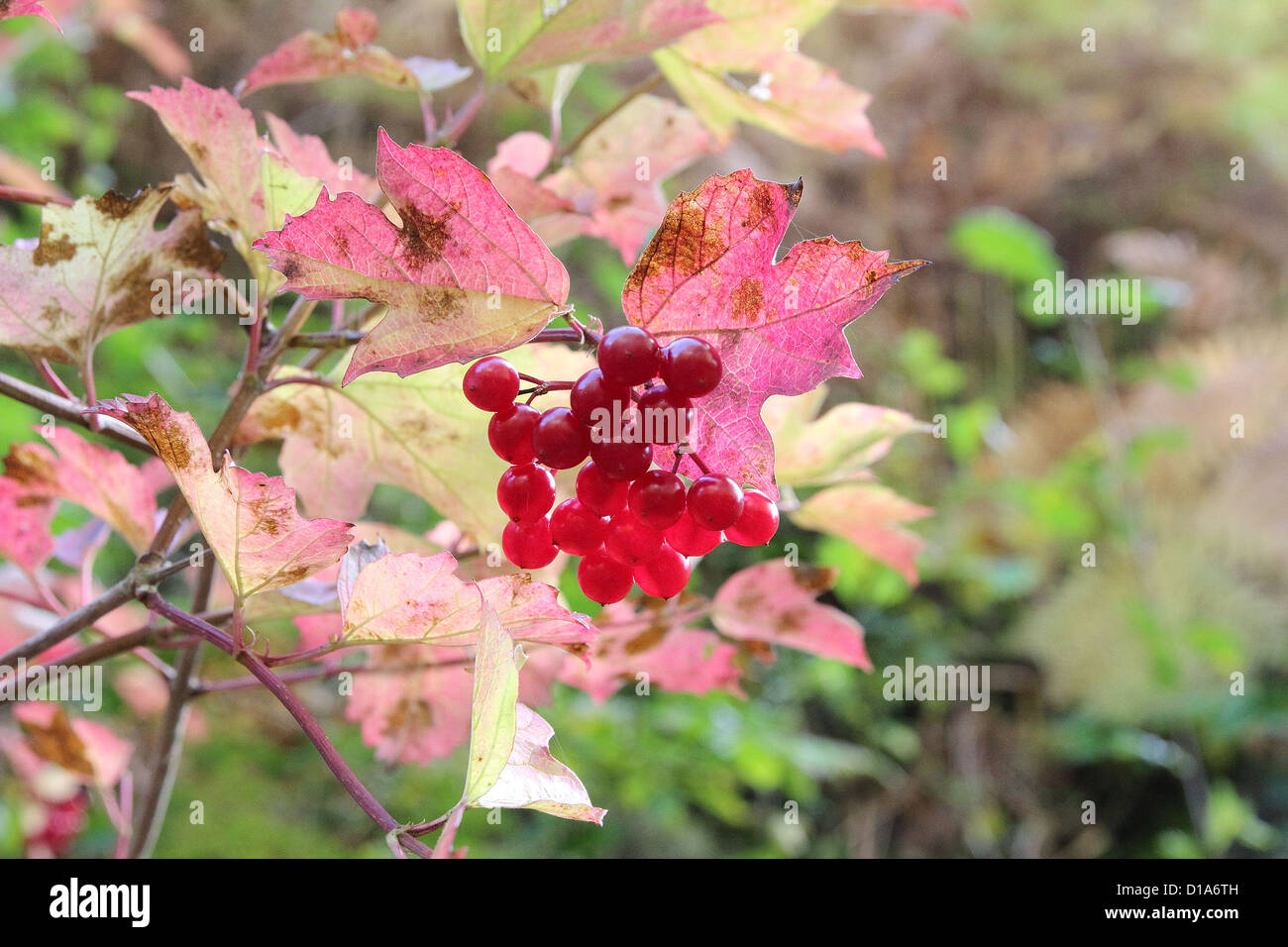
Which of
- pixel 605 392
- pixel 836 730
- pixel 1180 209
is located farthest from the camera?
pixel 1180 209

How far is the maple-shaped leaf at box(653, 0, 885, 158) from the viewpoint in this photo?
356mm

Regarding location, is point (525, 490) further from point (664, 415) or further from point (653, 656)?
point (653, 656)

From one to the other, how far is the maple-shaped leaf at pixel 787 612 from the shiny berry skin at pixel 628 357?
0.68ft

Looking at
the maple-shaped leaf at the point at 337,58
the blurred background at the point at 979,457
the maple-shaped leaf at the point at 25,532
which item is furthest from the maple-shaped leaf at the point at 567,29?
the blurred background at the point at 979,457

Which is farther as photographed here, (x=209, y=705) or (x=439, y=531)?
(x=209, y=705)

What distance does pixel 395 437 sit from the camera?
0.33m

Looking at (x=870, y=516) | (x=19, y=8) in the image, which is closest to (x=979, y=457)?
(x=870, y=516)

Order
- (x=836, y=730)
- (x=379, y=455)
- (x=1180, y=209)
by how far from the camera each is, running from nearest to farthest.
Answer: (x=379, y=455), (x=836, y=730), (x=1180, y=209)

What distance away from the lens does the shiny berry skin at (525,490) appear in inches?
10.0

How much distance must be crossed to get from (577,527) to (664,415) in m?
0.05

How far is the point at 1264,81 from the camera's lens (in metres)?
2.59
